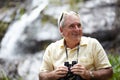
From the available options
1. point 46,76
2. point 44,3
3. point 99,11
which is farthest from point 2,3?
point 46,76

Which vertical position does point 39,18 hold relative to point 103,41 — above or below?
above

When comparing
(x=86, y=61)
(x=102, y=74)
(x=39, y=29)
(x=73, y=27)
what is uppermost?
(x=39, y=29)

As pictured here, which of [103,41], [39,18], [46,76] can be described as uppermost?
[39,18]

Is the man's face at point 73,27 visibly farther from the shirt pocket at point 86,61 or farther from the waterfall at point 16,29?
the waterfall at point 16,29

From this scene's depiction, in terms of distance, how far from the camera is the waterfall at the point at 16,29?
1182 centimetres

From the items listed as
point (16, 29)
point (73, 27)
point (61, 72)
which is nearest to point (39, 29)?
point (16, 29)

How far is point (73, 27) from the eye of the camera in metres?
4.61

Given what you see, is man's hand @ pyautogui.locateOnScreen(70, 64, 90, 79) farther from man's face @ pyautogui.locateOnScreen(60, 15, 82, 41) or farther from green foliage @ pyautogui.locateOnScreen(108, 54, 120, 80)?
green foliage @ pyautogui.locateOnScreen(108, 54, 120, 80)

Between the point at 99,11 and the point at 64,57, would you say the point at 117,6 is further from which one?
the point at 64,57

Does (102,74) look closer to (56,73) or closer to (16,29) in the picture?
(56,73)

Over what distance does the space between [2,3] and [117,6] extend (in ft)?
13.7

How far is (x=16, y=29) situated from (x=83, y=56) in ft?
25.9

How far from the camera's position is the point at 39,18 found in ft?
39.9

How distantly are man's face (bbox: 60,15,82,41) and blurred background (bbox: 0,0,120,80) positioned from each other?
5476mm
